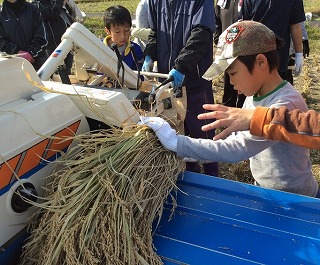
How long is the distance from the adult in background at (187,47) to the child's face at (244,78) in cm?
88

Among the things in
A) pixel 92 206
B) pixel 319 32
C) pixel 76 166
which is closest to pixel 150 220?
pixel 92 206

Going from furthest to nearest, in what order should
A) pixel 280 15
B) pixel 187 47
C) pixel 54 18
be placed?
pixel 54 18 → pixel 280 15 → pixel 187 47

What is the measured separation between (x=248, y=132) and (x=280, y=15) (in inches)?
87.1

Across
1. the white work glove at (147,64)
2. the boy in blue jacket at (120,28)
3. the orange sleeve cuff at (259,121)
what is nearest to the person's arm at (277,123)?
the orange sleeve cuff at (259,121)

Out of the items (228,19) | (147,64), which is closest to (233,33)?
(147,64)

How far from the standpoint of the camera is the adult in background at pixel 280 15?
3.38 meters

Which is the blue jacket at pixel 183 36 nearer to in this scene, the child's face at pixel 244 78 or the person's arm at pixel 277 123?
the child's face at pixel 244 78

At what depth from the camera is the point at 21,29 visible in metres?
4.18

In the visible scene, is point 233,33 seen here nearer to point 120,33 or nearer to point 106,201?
point 106,201

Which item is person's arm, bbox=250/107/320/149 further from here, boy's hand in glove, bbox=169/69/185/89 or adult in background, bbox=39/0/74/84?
adult in background, bbox=39/0/74/84

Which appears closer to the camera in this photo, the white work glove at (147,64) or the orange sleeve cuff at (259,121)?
the orange sleeve cuff at (259,121)

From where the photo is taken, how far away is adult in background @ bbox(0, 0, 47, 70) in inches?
163

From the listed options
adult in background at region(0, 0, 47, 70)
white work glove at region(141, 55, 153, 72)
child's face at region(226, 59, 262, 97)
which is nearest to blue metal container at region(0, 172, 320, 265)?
child's face at region(226, 59, 262, 97)

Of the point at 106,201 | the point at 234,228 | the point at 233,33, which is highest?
the point at 233,33
